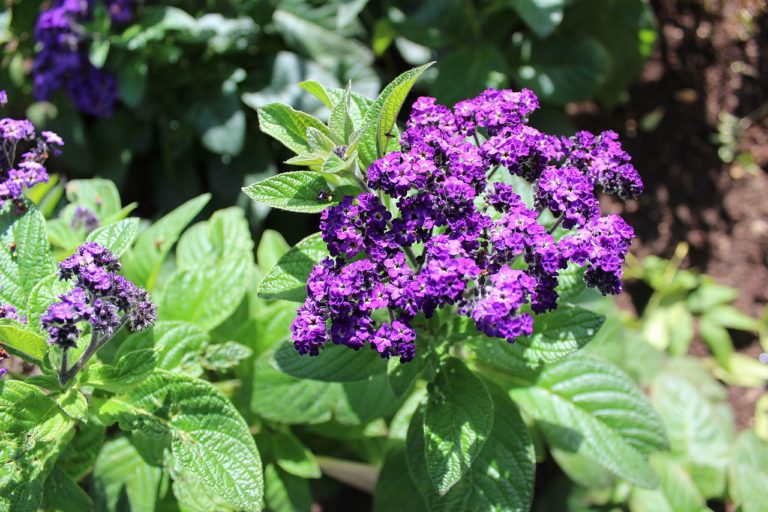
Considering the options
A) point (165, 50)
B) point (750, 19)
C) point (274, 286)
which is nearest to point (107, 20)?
point (165, 50)

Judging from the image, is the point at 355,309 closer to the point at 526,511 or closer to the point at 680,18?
the point at 526,511

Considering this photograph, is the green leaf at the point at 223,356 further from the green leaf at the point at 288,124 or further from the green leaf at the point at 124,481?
the green leaf at the point at 288,124

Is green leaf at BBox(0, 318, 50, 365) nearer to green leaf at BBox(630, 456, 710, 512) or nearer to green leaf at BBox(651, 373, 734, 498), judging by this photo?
green leaf at BBox(630, 456, 710, 512)

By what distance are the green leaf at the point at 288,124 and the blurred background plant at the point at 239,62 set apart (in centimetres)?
A: 169

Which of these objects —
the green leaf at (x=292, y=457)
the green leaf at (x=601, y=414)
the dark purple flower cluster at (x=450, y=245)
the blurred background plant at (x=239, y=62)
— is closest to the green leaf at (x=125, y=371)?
the dark purple flower cluster at (x=450, y=245)

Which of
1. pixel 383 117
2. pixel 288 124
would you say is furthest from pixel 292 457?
pixel 383 117

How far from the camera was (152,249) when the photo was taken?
257cm

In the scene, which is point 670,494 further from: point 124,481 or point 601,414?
point 124,481

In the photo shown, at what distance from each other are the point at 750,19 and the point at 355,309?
3784 millimetres

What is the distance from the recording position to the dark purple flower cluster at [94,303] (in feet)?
5.45

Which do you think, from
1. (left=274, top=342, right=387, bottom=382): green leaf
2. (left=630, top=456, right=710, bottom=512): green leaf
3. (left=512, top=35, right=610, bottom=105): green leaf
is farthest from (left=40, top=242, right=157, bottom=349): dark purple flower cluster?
(left=512, top=35, right=610, bottom=105): green leaf

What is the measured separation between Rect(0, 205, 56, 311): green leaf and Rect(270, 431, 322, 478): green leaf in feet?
3.27

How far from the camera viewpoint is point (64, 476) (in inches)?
85.2

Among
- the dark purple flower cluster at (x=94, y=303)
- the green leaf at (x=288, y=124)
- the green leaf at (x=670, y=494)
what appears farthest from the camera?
the green leaf at (x=670, y=494)
